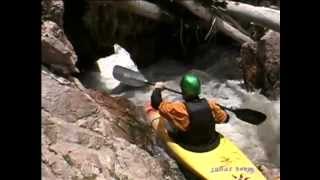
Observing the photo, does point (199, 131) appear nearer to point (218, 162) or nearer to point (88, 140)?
point (218, 162)

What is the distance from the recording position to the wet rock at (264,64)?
7.06 meters

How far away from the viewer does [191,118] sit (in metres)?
4.75

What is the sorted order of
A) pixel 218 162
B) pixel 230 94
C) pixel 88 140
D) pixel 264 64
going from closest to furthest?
pixel 88 140 < pixel 218 162 < pixel 264 64 < pixel 230 94

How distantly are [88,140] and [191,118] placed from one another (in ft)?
2.38

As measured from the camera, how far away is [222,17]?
7.26 metres

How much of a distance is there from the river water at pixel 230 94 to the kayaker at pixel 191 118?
4.38 ft

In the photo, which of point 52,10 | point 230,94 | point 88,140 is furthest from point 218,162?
point 230,94

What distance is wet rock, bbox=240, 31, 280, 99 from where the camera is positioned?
7059 millimetres

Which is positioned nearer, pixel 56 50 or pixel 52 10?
pixel 56 50

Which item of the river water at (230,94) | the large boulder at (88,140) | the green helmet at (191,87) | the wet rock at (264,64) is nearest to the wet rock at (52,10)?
the large boulder at (88,140)
